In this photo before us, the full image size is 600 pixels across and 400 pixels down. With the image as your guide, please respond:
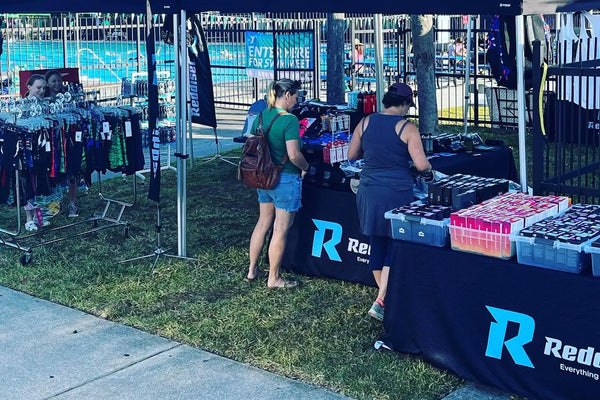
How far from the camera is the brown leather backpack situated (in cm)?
A: 743

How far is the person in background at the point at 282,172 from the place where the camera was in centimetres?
744

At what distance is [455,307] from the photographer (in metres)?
5.91

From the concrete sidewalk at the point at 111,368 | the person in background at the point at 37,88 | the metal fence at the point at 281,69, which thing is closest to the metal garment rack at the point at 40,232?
the person in background at the point at 37,88

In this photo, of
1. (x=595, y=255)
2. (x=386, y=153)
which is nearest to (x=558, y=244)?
(x=595, y=255)

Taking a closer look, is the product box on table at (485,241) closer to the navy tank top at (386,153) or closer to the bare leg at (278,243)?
the navy tank top at (386,153)

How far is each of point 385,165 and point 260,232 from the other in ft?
5.48

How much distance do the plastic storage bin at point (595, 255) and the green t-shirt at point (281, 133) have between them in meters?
2.85

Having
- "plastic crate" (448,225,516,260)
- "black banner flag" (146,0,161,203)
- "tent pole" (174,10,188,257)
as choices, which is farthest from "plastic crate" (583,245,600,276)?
"black banner flag" (146,0,161,203)

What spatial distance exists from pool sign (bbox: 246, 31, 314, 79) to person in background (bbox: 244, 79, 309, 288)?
10.3 metres

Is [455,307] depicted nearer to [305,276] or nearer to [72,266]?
[305,276]

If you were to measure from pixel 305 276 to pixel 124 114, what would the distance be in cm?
287

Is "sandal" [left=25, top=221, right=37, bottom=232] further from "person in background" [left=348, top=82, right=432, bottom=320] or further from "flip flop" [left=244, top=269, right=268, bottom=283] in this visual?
"person in background" [left=348, top=82, right=432, bottom=320]

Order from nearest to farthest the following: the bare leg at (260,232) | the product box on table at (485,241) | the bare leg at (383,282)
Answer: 1. the product box on table at (485,241)
2. the bare leg at (383,282)
3. the bare leg at (260,232)

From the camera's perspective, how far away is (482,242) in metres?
5.74
